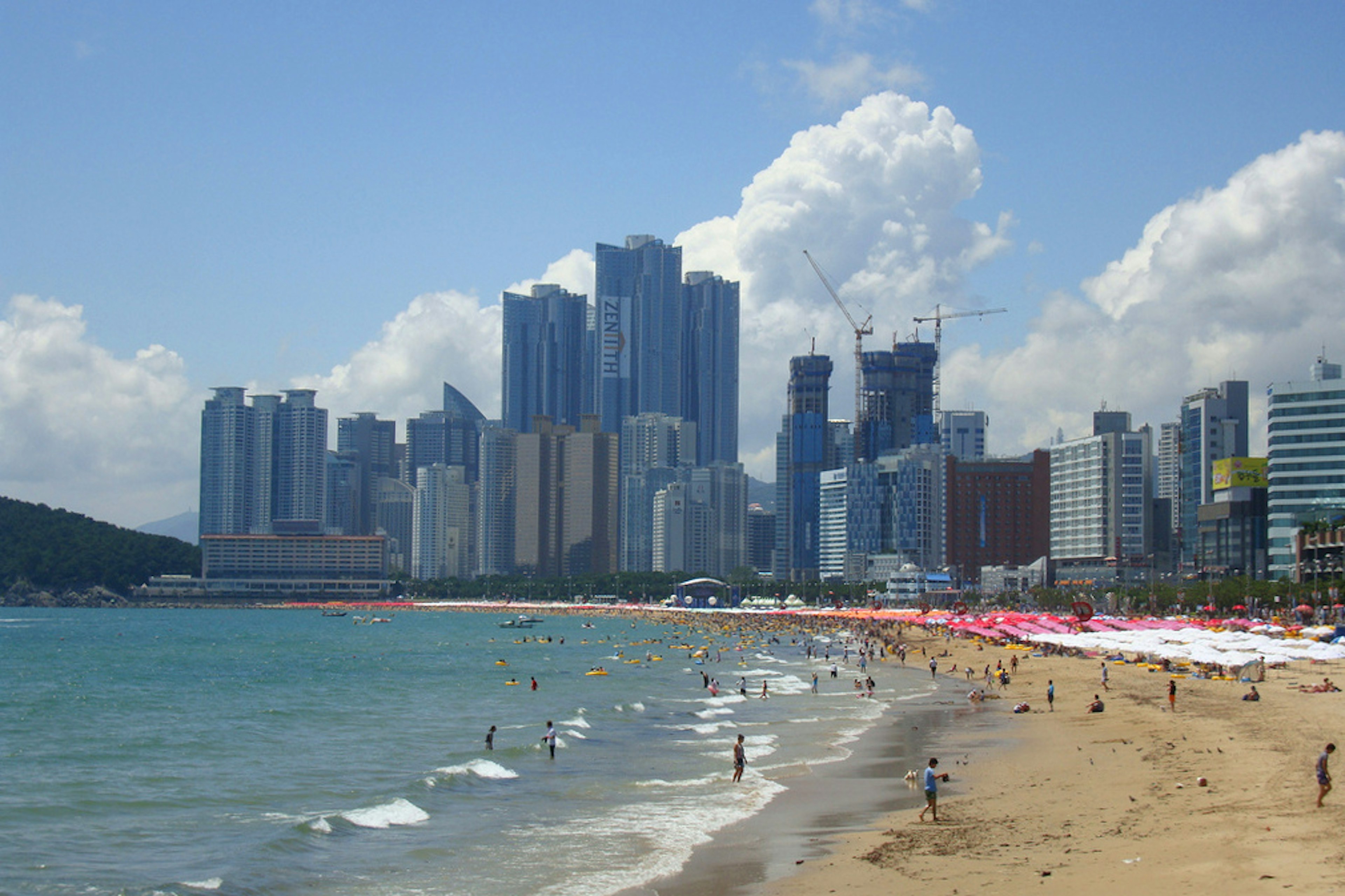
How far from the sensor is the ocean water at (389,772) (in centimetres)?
2656

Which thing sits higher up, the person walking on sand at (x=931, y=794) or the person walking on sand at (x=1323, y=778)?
the person walking on sand at (x=1323, y=778)

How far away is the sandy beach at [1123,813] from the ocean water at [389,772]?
15.7ft

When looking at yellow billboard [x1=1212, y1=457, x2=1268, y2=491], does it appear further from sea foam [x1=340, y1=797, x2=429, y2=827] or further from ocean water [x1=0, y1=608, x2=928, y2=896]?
sea foam [x1=340, y1=797, x2=429, y2=827]

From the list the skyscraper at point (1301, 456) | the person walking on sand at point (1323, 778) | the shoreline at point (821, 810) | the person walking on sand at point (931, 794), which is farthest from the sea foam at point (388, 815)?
the skyscraper at point (1301, 456)

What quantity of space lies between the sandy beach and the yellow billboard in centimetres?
13387

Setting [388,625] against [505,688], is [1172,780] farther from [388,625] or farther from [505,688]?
[388,625]

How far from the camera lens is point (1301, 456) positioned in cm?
15650

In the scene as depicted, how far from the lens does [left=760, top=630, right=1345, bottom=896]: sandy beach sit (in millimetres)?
21578

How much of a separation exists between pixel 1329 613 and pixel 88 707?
299 ft

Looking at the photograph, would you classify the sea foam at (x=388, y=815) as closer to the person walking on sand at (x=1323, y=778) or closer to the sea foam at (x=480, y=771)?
the sea foam at (x=480, y=771)

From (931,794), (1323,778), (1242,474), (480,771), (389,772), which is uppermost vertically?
(1242,474)

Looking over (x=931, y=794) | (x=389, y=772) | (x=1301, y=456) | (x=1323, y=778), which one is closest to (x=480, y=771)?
(x=389, y=772)

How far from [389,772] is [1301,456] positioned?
145620 millimetres

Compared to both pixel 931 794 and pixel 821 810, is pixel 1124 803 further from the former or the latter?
pixel 821 810
